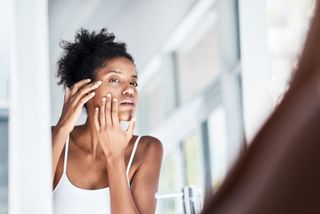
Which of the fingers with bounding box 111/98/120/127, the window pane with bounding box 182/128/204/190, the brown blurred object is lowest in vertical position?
the brown blurred object

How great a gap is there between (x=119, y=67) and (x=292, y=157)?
74.4 inches

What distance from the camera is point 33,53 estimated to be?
6.06ft

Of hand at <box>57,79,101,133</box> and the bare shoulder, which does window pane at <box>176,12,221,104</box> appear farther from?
hand at <box>57,79,101,133</box>

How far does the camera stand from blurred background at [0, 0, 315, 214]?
1841 mm

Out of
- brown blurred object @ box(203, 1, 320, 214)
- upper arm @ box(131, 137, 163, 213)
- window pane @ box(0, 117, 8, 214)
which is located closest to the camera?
brown blurred object @ box(203, 1, 320, 214)

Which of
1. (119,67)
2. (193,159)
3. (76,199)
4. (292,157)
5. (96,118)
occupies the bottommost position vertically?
(292,157)

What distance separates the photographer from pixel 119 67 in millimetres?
1976

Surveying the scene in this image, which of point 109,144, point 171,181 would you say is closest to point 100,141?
point 109,144

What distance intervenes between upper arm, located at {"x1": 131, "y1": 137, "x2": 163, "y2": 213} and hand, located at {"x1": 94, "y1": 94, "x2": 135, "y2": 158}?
72mm

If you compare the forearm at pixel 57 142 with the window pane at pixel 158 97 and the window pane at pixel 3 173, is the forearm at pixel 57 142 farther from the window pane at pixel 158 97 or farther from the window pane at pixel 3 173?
the window pane at pixel 158 97

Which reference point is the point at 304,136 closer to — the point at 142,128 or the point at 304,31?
the point at 304,31

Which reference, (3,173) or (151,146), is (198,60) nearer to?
(151,146)

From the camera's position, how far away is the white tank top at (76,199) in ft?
6.16

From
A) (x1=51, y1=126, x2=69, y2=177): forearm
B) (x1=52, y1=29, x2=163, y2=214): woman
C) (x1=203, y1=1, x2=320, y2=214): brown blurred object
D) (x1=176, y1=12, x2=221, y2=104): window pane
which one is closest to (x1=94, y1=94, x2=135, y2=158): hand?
(x1=52, y1=29, x2=163, y2=214): woman
